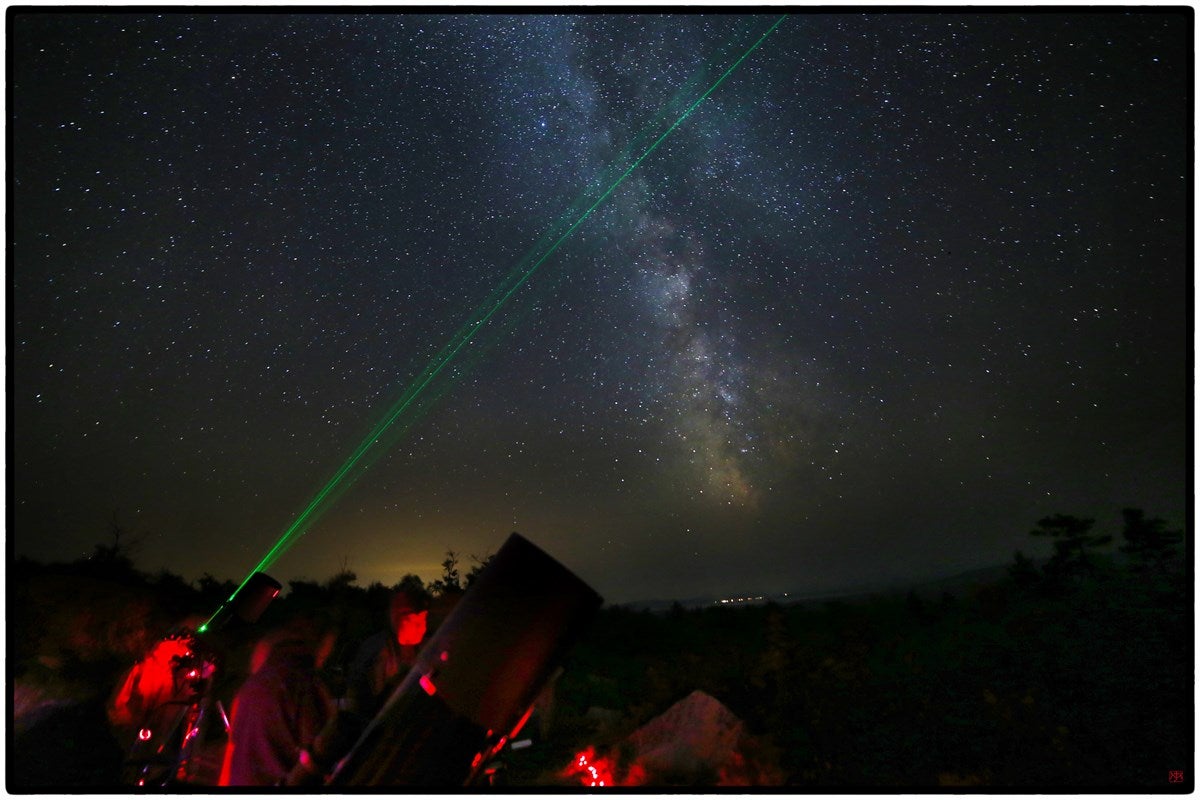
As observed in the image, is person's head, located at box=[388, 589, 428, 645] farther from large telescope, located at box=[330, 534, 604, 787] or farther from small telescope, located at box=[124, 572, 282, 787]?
Answer: large telescope, located at box=[330, 534, 604, 787]

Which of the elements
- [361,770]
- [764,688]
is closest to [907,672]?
[764,688]

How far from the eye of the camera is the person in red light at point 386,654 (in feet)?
13.7

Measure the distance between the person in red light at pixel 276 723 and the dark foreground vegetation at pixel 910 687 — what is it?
3.44 ft

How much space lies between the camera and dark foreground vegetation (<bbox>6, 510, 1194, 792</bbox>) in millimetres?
3980

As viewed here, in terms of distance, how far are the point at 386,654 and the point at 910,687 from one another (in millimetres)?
3469

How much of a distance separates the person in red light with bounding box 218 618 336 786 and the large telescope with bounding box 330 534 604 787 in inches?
24.1

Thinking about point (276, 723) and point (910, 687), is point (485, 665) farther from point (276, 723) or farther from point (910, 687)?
point (910, 687)

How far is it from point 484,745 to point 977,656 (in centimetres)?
353

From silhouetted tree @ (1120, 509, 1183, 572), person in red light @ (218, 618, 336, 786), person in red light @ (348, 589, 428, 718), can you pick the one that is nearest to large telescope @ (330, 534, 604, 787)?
person in red light @ (218, 618, 336, 786)

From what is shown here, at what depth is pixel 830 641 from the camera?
5445 mm

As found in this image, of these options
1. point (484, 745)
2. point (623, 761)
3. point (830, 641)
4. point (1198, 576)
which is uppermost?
point (1198, 576)

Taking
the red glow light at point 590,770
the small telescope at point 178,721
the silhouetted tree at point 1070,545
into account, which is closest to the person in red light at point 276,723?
the small telescope at point 178,721

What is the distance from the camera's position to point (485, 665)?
2.61 meters

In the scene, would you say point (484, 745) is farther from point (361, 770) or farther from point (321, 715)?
point (321, 715)
